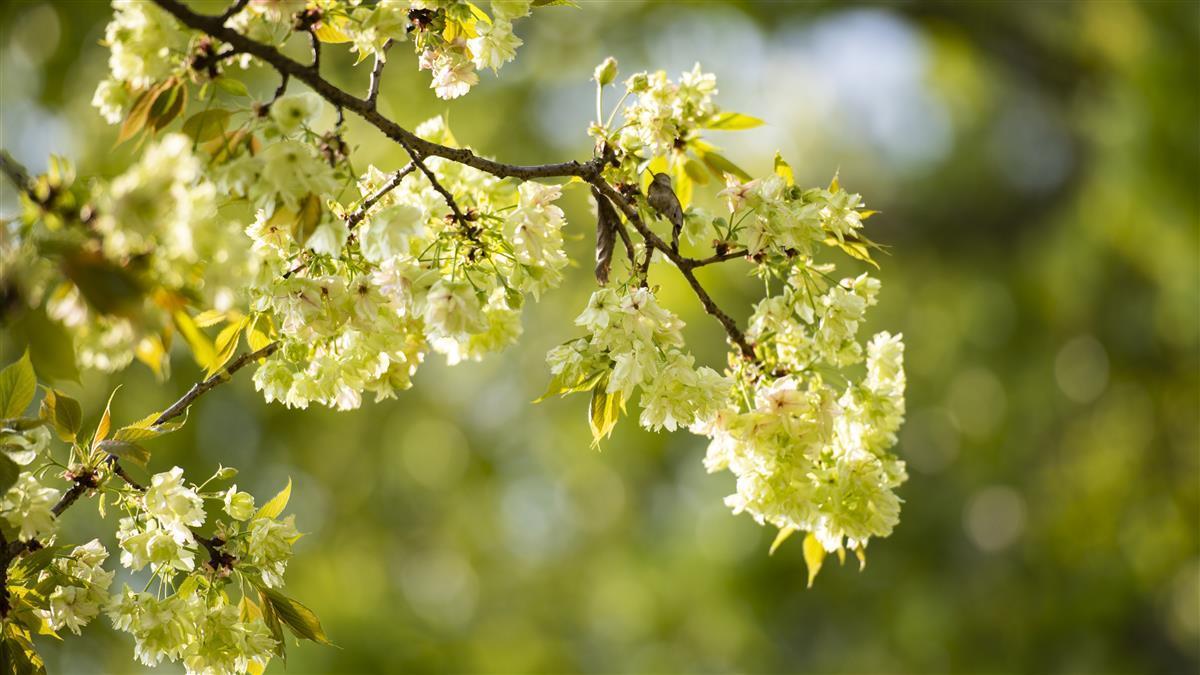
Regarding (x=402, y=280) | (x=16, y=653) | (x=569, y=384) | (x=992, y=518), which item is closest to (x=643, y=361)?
(x=569, y=384)

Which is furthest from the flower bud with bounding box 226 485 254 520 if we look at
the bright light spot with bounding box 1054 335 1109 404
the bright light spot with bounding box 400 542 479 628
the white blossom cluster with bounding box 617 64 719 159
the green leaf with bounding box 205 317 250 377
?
the bright light spot with bounding box 1054 335 1109 404

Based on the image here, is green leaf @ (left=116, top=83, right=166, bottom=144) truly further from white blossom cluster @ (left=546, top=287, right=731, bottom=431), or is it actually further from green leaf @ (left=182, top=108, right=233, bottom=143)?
white blossom cluster @ (left=546, top=287, right=731, bottom=431)

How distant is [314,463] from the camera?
5.91 m

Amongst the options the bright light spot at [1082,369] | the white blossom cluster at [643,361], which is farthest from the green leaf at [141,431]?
the bright light spot at [1082,369]

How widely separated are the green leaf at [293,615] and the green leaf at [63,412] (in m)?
0.20

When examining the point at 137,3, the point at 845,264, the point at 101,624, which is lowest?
the point at 101,624

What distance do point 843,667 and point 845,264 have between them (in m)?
2.07

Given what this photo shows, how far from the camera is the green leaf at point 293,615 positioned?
961 millimetres

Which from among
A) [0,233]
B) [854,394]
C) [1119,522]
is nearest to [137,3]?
[0,233]

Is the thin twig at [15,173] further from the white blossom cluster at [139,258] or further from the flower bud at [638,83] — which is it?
the flower bud at [638,83]

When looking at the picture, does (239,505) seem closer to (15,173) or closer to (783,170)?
(15,173)

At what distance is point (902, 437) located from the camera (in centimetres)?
639

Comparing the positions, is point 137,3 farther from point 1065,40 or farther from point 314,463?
point 1065,40

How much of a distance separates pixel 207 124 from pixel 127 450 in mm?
278
